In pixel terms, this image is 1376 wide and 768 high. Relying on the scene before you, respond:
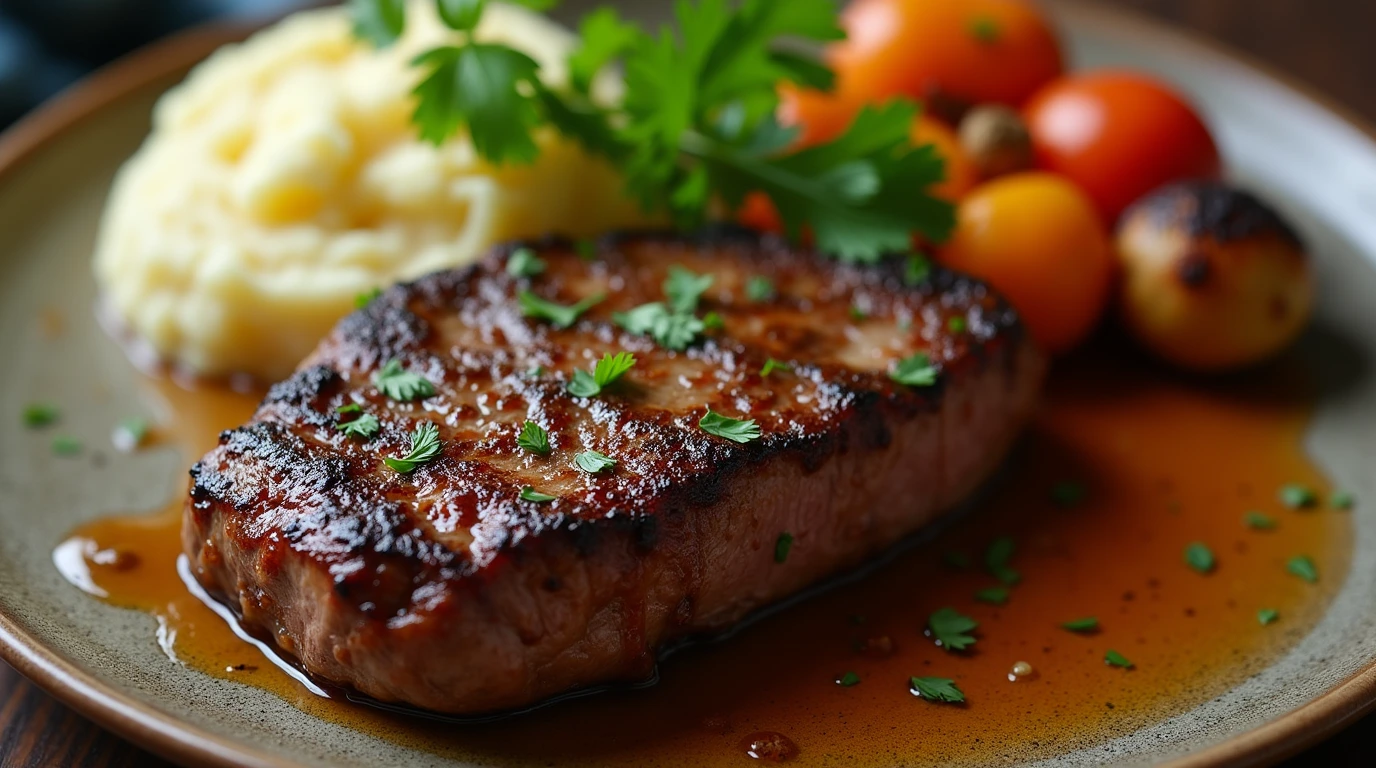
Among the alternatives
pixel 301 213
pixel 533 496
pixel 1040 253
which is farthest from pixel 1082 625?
pixel 301 213

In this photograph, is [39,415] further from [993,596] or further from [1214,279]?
[1214,279]

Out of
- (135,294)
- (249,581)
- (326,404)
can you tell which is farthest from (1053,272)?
Result: (135,294)

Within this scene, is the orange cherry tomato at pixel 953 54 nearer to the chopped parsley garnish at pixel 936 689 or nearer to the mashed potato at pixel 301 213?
the mashed potato at pixel 301 213

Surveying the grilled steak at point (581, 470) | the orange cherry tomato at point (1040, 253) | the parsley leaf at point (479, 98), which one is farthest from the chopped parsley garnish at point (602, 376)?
the orange cherry tomato at point (1040, 253)

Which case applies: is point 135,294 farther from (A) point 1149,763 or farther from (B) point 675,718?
(A) point 1149,763

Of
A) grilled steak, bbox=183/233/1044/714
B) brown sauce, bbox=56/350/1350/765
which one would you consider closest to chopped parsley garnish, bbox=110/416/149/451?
brown sauce, bbox=56/350/1350/765
